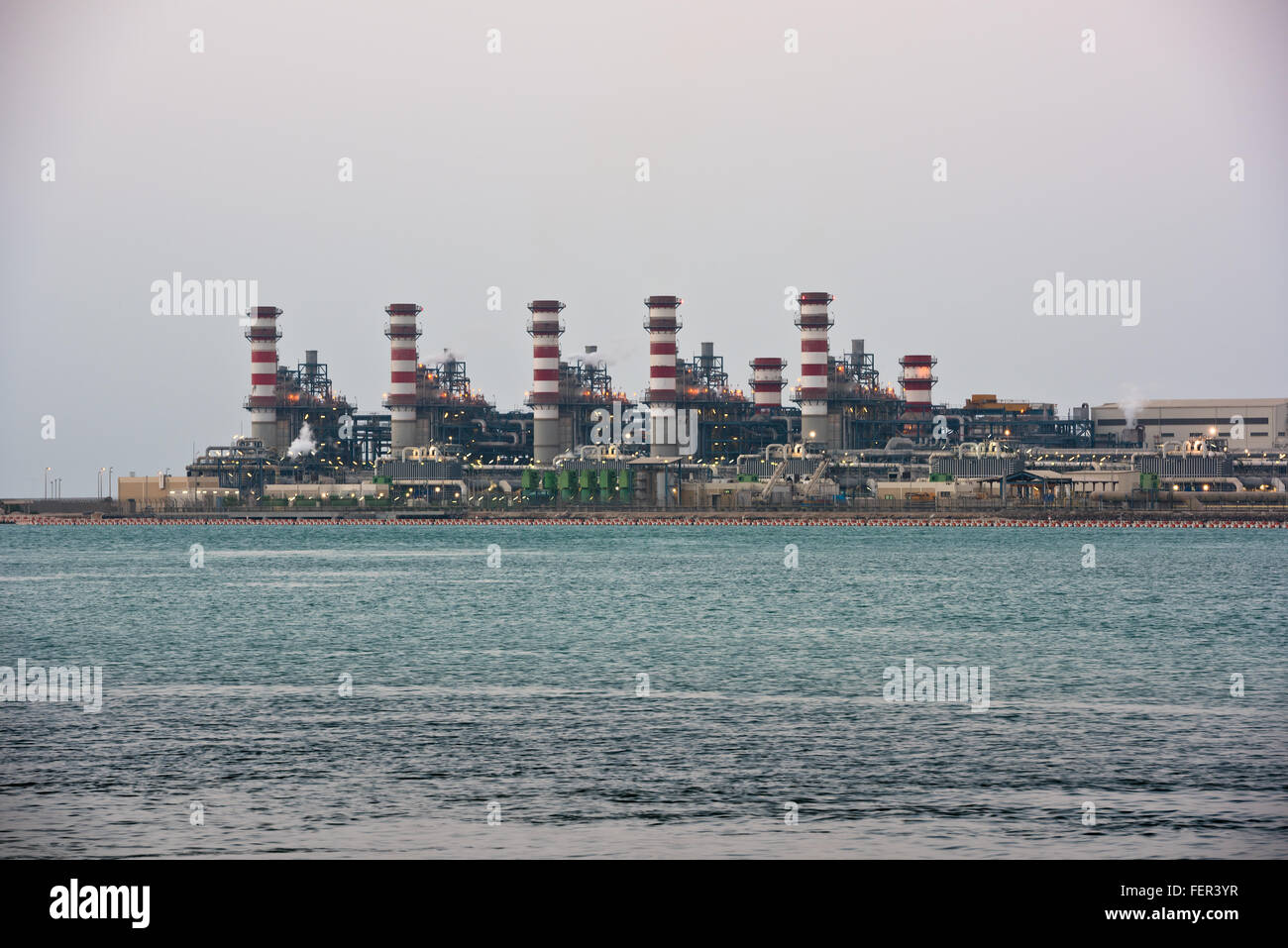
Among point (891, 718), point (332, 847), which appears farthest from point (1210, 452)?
point (332, 847)

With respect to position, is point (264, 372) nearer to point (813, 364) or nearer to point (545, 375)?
point (545, 375)

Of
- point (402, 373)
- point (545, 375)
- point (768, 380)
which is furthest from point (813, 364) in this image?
point (402, 373)

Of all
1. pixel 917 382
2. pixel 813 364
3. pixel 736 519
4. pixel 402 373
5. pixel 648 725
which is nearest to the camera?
pixel 648 725

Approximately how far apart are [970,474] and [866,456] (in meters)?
10.6

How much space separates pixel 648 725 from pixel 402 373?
128 m

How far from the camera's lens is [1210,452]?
144 meters

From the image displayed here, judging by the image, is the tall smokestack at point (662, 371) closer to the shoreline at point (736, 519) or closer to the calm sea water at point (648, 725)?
the shoreline at point (736, 519)

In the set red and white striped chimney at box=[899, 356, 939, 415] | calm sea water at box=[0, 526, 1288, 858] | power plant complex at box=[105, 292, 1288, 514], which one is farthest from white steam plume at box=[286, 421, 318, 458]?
calm sea water at box=[0, 526, 1288, 858]

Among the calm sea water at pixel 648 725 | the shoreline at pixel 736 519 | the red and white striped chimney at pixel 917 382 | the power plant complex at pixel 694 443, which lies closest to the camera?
the calm sea water at pixel 648 725

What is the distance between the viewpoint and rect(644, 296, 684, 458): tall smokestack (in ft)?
479

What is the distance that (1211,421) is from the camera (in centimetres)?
15838

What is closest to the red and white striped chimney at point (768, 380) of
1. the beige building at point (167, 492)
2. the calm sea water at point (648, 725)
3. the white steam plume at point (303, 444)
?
the white steam plume at point (303, 444)

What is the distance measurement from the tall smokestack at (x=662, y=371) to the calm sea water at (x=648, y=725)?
268 feet

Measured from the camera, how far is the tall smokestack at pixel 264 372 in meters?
151
